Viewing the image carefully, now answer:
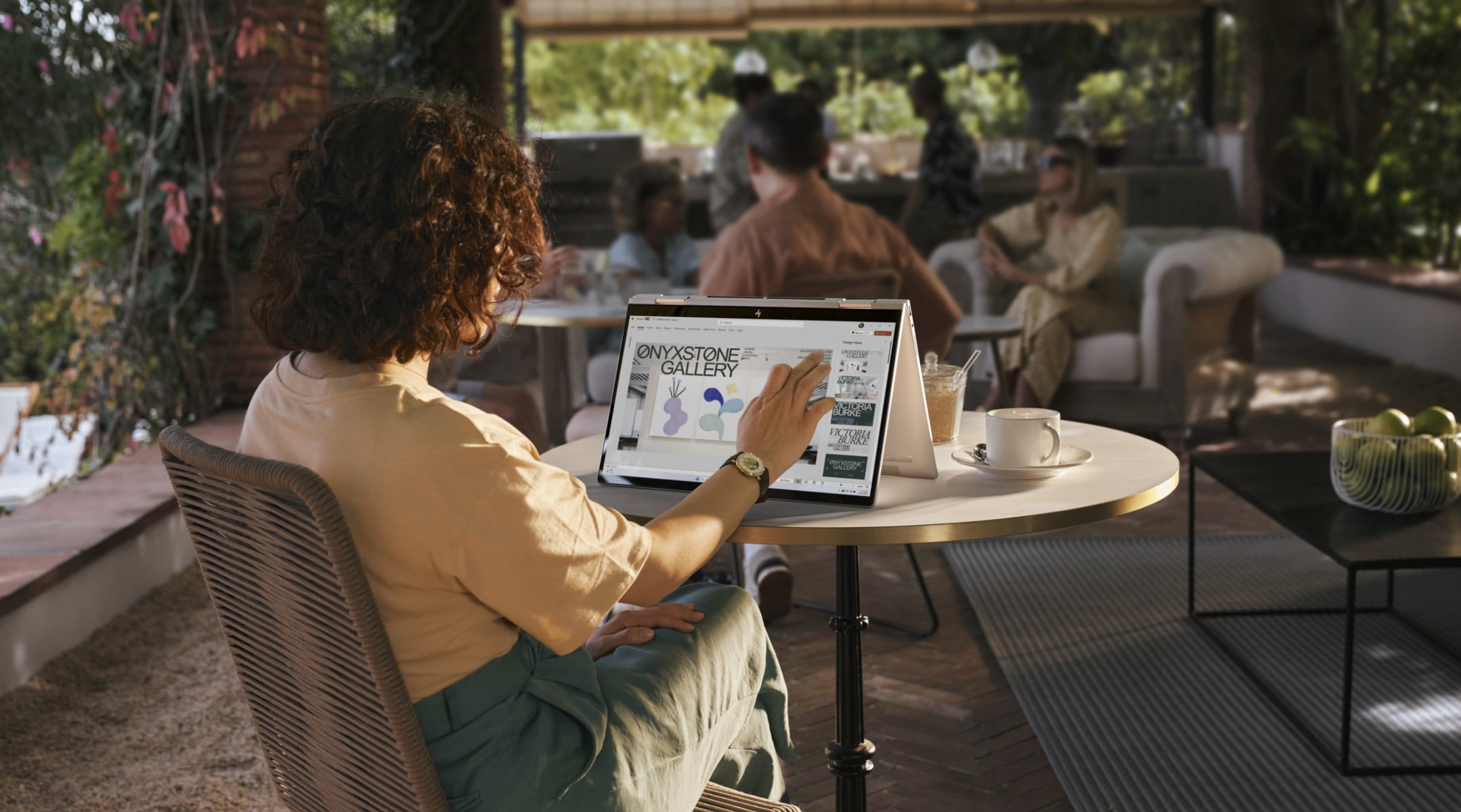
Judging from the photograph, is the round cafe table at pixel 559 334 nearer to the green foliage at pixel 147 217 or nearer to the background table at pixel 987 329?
the background table at pixel 987 329

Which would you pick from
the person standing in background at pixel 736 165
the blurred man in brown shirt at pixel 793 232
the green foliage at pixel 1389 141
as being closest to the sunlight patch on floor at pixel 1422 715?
the blurred man in brown shirt at pixel 793 232

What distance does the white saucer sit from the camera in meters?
1.86

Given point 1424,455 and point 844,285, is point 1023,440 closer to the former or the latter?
point 1424,455

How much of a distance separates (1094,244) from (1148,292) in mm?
289

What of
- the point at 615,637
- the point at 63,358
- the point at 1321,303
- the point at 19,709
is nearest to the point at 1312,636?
the point at 615,637

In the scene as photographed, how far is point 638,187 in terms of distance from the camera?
16.4ft

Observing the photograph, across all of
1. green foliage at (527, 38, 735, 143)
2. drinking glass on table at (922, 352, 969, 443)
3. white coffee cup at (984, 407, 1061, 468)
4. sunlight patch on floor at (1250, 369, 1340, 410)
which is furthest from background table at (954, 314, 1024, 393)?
green foliage at (527, 38, 735, 143)

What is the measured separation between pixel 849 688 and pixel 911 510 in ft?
1.21

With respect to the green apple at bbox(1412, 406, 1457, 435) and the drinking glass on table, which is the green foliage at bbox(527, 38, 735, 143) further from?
the drinking glass on table

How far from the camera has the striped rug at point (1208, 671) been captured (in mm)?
2463

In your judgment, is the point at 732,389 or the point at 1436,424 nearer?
the point at 732,389

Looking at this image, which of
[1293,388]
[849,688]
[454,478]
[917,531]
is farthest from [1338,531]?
[1293,388]

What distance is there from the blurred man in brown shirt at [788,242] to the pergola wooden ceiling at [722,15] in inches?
249

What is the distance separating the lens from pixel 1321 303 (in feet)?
29.4
